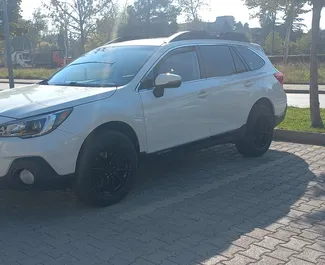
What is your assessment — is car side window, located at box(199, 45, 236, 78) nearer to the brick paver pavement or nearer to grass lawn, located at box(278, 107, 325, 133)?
the brick paver pavement

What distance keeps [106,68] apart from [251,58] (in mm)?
2508

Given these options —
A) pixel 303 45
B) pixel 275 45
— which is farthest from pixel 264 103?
pixel 275 45

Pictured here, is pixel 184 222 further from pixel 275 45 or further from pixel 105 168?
pixel 275 45

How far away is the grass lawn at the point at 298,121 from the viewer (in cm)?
820

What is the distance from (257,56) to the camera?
700 centimetres

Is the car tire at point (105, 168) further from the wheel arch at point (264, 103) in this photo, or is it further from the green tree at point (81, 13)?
the green tree at point (81, 13)

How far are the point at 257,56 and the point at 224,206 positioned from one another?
3.11 metres

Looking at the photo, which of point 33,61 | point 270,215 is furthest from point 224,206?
point 33,61

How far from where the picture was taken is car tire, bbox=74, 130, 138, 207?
440 centimetres

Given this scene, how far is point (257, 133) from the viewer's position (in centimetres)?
672

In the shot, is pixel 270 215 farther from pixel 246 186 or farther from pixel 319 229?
pixel 246 186

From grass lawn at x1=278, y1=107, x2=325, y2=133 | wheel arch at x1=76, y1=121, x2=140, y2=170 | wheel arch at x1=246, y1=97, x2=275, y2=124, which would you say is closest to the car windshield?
wheel arch at x1=76, y1=121, x2=140, y2=170

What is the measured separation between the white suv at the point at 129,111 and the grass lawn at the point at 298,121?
1.25 metres

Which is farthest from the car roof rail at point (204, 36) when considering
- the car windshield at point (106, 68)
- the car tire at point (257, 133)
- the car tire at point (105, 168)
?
the car tire at point (105, 168)
